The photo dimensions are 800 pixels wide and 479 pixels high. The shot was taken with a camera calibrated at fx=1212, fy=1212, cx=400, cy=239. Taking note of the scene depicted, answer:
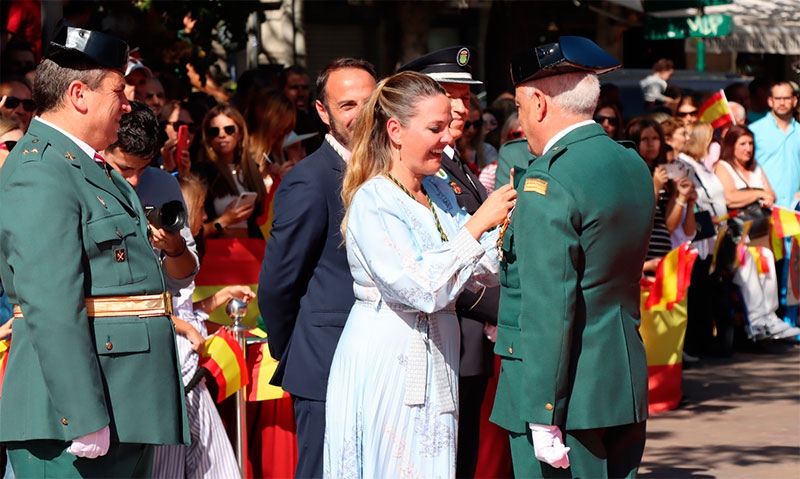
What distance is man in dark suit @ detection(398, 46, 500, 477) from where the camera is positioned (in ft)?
14.8

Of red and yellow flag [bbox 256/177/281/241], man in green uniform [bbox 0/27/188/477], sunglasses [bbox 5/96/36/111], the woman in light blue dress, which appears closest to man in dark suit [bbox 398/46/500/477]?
the woman in light blue dress

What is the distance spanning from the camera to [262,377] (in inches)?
232

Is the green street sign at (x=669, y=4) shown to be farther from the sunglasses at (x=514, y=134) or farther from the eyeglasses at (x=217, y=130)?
the eyeglasses at (x=217, y=130)

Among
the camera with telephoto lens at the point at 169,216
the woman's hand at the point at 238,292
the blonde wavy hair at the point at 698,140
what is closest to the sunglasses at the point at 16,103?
the woman's hand at the point at 238,292

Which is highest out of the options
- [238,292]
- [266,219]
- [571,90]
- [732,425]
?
[571,90]

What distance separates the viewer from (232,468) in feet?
17.8

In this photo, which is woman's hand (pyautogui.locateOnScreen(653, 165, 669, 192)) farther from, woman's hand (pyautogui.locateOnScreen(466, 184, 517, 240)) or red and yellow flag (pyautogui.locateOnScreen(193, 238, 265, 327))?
woman's hand (pyautogui.locateOnScreen(466, 184, 517, 240))

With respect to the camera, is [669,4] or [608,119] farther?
[669,4]

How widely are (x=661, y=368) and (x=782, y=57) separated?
19505mm

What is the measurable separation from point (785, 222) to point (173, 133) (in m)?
5.70

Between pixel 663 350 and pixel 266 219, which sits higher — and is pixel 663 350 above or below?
below

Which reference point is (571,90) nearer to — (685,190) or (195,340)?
(195,340)

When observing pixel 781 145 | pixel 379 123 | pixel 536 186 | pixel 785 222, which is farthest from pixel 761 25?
→ pixel 536 186

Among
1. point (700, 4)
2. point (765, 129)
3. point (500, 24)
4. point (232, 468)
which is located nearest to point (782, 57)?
point (700, 4)
